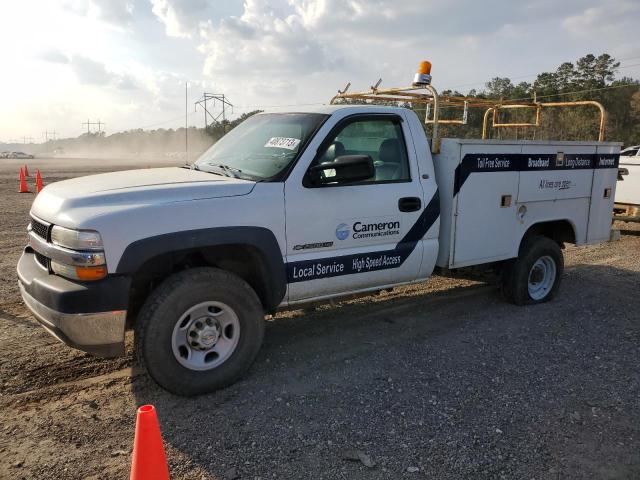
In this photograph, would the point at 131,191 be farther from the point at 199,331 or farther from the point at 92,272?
the point at 199,331

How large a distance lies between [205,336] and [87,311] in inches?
31.8

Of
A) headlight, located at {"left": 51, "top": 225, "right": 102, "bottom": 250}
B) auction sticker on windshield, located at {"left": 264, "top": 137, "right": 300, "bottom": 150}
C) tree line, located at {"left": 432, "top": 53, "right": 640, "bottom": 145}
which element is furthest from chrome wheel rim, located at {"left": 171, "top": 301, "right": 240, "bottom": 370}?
tree line, located at {"left": 432, "top": 53, "right": 640, "bottom": 145}

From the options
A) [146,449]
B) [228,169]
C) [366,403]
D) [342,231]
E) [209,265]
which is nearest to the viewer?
[146,449]

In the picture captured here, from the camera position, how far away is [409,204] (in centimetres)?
458

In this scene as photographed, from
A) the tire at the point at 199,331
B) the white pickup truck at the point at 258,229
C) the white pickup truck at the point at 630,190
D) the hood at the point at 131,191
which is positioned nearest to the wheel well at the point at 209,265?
the white pickup truck at the point at 258,229

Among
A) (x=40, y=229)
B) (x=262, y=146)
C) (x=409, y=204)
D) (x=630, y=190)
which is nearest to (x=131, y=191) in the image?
(x=40, y=229)

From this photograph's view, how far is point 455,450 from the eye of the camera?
3.20m

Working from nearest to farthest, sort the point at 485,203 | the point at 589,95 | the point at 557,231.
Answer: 1. the point at 485,203
2. the point at 557,231
3. the point at 589,95

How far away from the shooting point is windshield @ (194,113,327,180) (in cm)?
416

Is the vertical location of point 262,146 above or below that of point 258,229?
above

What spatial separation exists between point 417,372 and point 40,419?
8.79 feet

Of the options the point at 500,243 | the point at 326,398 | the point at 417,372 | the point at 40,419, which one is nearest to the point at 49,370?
the point at 40,419

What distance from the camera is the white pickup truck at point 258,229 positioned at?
11.1 ft

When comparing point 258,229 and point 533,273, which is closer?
point 258,229
